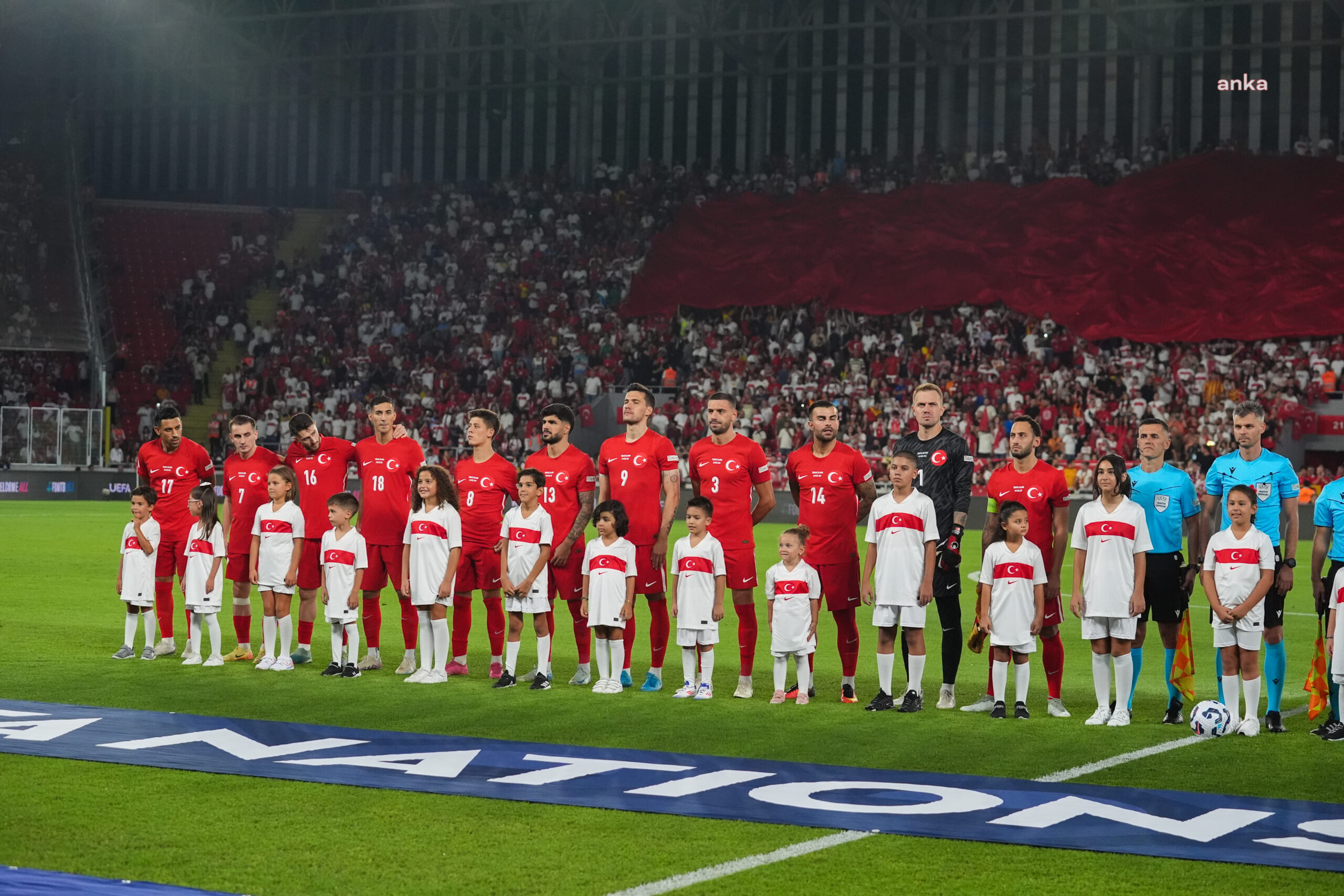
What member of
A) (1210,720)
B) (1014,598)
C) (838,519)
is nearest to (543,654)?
(838,519)

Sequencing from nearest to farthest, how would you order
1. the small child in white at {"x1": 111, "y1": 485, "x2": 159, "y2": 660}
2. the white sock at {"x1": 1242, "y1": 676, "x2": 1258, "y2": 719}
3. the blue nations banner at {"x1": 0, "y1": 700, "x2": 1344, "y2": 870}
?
the blue nations banner at {"x1": 0, "y1": 700, "x2": 1344, "y2": 870} → the white sock at {"x1": 1242, "y1": 676, "x2": 1258, "y2": 719} → the small child in white at {"x1": 111, "y1": 485, "x2": 159, "y2": 660}

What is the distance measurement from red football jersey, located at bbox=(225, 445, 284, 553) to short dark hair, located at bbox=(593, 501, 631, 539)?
3193mm

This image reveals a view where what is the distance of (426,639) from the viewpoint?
10.8m

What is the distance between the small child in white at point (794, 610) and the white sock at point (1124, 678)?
1.99 metres

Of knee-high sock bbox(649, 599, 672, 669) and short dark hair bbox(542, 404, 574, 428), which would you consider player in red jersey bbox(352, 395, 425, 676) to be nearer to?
short dark hair bbox(542, 404, 574, 428)

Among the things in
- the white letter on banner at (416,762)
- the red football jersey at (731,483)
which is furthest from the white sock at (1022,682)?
the white letter on banner at (416,762)

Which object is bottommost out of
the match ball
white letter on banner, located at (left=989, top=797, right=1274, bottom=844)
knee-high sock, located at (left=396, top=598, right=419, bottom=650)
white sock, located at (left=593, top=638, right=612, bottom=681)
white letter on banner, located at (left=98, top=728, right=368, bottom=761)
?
white letter on banner, located at (left=989, top=797, right=1274, bottom=844)

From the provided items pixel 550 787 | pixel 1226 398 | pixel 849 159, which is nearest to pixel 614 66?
pixel 849 159

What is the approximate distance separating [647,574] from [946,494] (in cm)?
223

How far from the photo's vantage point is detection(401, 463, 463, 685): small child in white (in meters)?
10.8

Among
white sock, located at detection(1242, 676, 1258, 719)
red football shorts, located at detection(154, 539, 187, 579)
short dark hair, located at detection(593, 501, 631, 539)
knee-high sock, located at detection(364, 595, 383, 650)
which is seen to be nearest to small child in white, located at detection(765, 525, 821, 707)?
short dark hair, located at detection(593, 501, 631, 539)

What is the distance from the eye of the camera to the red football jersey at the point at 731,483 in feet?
34.9

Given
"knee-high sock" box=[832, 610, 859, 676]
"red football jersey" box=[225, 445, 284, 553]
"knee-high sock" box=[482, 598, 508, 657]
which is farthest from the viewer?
"red football jersey" box=[225, 445, 284, 553]

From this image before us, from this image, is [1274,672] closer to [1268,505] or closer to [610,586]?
[1268,505]
